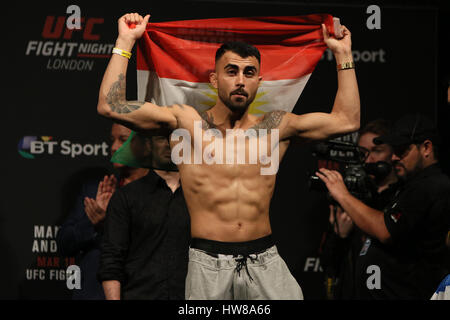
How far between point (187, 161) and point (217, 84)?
0.41 meters

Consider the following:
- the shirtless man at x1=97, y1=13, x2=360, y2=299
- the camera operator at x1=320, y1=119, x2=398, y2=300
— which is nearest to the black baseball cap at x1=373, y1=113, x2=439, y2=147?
the camera operator at x1=320, y1=119, x2=398, y2=300

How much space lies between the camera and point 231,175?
2.76 meters

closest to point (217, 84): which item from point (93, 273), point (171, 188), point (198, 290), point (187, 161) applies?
point (187, 161)

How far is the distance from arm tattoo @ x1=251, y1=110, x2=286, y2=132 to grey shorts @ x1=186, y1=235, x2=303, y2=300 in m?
0.60

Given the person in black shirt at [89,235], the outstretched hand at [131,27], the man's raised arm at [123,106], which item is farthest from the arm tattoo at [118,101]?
the person in black shirt at [89,235]

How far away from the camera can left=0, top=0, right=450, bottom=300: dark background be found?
172 inches

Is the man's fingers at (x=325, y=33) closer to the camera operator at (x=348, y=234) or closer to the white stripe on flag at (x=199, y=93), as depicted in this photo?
the white stripe on flag at (x=199, y=93)

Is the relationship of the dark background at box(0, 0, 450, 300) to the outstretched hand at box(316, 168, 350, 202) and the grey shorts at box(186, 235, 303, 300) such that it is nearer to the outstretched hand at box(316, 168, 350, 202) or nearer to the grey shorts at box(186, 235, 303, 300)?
the outstretched hand at box(316, 168, 350, 202)

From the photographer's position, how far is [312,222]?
459 centimetres

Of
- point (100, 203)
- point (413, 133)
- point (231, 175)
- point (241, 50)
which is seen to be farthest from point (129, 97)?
point (413, 133)

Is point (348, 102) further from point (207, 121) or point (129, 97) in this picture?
point (129, 97)

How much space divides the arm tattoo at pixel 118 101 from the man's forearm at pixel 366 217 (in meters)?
1.52

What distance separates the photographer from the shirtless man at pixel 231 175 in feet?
8.79
